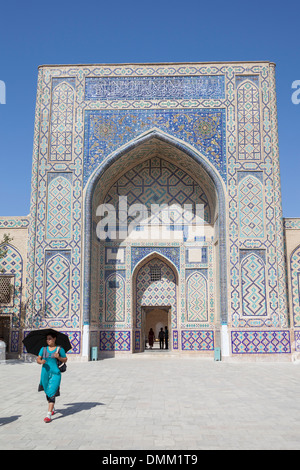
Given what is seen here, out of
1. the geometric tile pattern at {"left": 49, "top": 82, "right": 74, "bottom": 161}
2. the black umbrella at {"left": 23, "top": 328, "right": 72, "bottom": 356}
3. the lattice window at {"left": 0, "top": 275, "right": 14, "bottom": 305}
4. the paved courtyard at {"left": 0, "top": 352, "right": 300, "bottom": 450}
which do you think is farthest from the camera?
the geometric tile pattern at {"left": 49, "top": 82, "right": 74, "bottom": 161}

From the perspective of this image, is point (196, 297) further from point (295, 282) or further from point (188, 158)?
point (188, 158)

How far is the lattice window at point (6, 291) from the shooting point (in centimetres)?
1060

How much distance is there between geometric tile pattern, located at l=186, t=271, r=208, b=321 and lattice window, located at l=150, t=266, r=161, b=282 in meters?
0.84

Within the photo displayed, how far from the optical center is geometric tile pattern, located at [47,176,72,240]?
10516mm

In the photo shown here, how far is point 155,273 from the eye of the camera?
11.8 meters

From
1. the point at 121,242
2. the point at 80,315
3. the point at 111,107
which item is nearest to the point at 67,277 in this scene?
the point at 80,315

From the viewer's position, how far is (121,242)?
11.7 m

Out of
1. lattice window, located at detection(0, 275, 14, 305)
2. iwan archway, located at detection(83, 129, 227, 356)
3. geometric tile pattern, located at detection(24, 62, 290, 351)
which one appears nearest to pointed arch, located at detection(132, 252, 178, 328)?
iwan archway, located at detection(83, 129, 227, 356)

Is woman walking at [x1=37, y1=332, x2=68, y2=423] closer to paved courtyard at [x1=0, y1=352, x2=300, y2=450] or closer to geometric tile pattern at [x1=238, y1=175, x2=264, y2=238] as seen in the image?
paved courtyard at [x1=0, y1=352, x2=300, y2=450]

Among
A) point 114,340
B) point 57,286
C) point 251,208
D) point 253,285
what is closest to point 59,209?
point 57,286

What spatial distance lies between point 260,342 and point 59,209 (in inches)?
214

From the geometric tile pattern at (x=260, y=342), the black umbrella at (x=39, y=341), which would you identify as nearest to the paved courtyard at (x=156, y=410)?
the black umbrella at (x=39, y=341)

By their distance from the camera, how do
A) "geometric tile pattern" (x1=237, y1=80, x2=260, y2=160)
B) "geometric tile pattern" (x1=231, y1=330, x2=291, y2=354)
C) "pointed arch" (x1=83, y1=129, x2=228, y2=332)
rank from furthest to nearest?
"geometric tile pattern" (x1=237, y1=80, x2=260, y2=160) → "pointed arch" (x1=83, y1=129, x2=228, y2=332) → "geometric tile pattern" (x1=231, y1=330, x2=291, y2=354)

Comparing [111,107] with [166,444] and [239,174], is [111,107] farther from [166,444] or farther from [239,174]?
[166,444]
